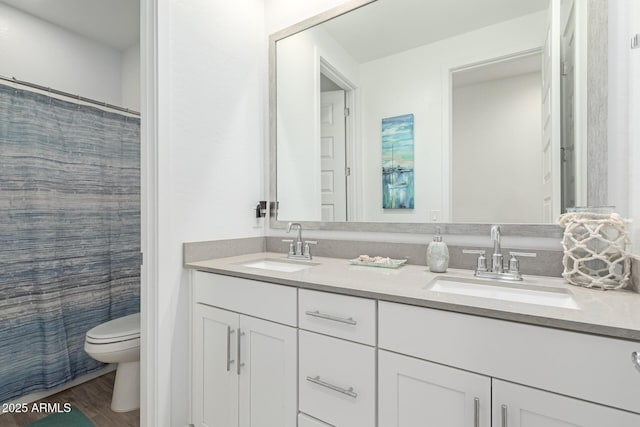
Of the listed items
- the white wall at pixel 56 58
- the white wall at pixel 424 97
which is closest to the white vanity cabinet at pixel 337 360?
the white wall at pixel 424 97

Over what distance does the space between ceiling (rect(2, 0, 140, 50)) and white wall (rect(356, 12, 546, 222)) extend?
5.74 feet

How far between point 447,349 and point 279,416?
2.34ft

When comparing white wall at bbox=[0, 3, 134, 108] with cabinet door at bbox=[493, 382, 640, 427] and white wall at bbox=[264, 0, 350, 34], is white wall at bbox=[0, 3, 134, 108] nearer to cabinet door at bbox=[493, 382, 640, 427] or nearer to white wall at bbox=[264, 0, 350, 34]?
white wall at bbox=[264, 0, 350, 34]

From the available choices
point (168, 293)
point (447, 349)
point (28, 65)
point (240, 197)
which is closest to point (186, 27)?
point (240, 197)

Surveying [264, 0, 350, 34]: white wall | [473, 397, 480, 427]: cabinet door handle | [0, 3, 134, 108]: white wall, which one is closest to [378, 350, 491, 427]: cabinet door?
[473, 397, 480, 427]: cabinet door handle

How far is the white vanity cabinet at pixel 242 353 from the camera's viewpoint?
3.74 ft

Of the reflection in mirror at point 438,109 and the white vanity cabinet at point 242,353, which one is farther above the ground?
the reflection in mirror at point 438,109

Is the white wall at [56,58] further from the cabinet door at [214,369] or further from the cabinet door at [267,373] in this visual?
the cabinet door at [267,373]

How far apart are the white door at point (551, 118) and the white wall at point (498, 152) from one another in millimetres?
21

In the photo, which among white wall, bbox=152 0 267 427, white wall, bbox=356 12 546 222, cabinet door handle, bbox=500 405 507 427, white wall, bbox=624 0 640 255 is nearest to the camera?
cabinet door handle, bbox=500 405 507 427

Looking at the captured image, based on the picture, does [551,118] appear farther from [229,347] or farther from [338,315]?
[229,347]

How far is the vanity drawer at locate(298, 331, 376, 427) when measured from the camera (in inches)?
37.2

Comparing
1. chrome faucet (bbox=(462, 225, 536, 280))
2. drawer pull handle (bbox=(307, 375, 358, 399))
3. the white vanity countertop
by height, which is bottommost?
drawer pull handle (bbox=(307, 375, 358, 399))

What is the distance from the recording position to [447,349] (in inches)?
32.3
